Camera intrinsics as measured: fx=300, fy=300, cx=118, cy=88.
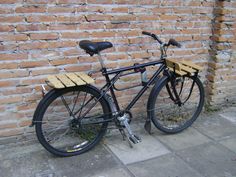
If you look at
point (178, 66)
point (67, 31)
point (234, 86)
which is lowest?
point (234, 86)


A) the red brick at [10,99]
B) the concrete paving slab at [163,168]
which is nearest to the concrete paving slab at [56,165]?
the concrete paving slab at [163,168]

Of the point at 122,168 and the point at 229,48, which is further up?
the point at 229,48

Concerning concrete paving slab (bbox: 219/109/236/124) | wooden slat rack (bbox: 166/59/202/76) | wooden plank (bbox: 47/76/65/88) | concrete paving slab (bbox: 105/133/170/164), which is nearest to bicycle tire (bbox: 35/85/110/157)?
wooden plank (bbox: 47/76/65/88)

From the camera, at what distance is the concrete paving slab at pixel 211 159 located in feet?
9.70

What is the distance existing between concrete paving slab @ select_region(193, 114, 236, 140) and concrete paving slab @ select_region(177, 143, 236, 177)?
0.27 meters

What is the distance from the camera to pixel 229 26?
4.05 metres

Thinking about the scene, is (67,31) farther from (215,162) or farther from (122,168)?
(215,162)

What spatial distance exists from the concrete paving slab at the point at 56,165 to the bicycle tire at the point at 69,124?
0.32ft

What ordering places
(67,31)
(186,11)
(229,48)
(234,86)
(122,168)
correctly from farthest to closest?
1. (234,86)
2. (229,48)
3. (186,11)
4. (67,31)
5. (122,168)

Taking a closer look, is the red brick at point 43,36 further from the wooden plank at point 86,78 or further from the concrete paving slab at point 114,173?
the concrete paving slab at point 114,173

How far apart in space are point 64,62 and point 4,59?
2.03 ft

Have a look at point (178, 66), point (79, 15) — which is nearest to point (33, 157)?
point (79, 15)

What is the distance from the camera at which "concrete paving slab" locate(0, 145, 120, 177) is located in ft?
9.39

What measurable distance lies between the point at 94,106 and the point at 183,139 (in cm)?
114
